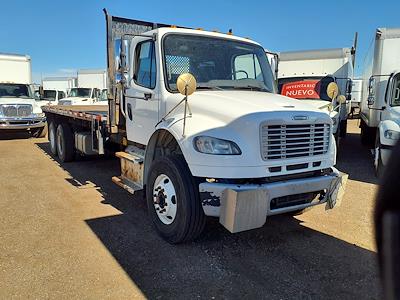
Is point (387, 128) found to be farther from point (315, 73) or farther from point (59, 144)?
point (59, 144)

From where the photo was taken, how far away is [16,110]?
14.4 metres

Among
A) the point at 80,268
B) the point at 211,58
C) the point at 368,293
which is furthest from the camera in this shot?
the point at 211,58

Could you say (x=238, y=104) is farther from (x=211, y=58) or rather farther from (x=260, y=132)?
(x=211, y=58)

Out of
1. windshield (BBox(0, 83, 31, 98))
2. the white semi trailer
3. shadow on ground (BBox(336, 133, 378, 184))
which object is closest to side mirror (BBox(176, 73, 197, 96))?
shadow on ground (BBox(336, 133, 378, 184))

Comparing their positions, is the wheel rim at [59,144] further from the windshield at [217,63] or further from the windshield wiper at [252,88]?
the windshield wiper at [252,88]

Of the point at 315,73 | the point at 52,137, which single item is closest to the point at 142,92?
the point at 52,137

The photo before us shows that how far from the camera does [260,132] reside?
12.6ft

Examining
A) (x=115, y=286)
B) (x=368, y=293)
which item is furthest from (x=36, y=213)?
(x=368, y=293)

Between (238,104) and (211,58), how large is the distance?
4.07 feet

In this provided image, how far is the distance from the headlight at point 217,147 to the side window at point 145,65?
5.13ft

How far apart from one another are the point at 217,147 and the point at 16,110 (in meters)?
12.9

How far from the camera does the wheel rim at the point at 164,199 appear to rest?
430cm

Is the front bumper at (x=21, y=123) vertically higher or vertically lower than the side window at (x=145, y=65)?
lower

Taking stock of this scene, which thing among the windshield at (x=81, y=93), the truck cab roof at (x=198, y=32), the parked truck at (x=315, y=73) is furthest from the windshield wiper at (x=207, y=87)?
the windshield at (x=81, y=93)
